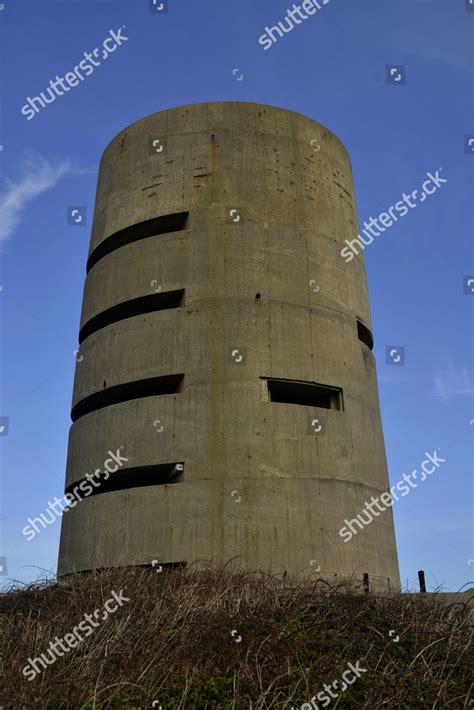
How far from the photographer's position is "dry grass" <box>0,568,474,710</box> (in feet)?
18.3

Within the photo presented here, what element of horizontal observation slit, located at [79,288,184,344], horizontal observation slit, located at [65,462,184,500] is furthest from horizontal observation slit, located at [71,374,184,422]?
horizontal observation slit, located at [79,288,184,344]

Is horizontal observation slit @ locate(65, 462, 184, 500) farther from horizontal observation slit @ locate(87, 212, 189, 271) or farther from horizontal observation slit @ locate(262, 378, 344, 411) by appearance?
horizontal observation slit @ locate(87, 212, 189, 271)

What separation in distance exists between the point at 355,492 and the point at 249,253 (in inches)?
215

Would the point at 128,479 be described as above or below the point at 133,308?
below

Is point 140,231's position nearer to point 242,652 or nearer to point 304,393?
point 304,393

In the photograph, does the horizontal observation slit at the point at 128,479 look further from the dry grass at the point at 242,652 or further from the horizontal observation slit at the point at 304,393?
the dry grass at the point at 242,652

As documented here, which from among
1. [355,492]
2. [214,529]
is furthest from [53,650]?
[355,492]

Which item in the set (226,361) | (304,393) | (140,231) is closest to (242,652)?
(226,361)

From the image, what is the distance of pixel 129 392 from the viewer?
1516 cm

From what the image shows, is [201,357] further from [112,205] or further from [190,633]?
[190,633]

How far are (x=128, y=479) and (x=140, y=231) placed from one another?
582 centimetres

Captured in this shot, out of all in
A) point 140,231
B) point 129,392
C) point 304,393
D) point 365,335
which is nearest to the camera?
point 304,393

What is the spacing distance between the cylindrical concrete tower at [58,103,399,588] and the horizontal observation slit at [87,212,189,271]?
0.05 meters

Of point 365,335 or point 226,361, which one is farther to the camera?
point 365,335
